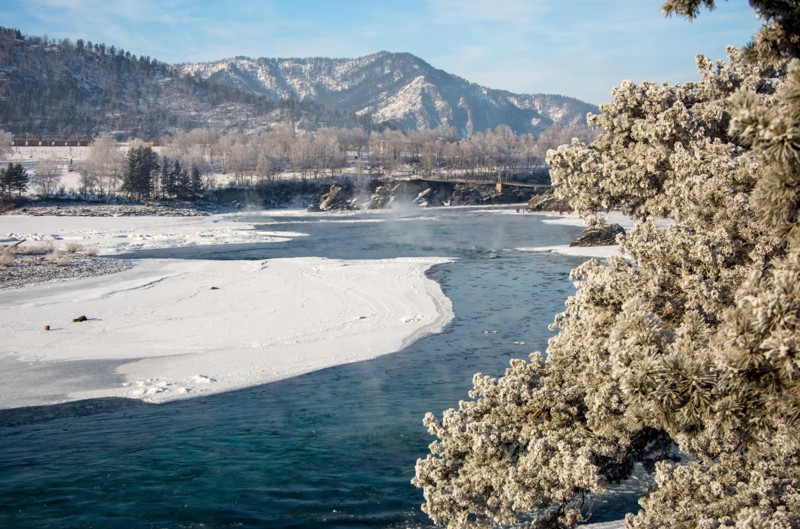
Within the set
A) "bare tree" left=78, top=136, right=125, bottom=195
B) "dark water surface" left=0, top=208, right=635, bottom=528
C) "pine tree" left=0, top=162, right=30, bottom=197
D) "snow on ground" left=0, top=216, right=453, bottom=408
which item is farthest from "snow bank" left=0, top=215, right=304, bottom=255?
"bare tree" left=78, top=136, right=125, bottom=195

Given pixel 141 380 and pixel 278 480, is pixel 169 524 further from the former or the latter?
pixel 141 380

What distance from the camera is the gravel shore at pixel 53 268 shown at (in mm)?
38000

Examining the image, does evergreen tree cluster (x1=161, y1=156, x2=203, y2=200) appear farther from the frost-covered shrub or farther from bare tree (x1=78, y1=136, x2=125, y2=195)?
the frost-covered shrub

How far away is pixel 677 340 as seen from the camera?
23.1 feet

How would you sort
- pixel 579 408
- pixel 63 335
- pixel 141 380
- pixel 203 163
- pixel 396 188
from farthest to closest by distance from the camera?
1. pixel 203 163
2. pixel 396 188
3. pixel 63 335
4. pixel 141 380
5. pixel 579 408

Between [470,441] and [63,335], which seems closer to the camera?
[470,441]

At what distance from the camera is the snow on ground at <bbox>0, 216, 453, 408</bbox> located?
2125cm

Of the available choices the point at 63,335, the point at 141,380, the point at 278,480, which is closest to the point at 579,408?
the point at 278,480

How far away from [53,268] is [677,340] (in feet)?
143

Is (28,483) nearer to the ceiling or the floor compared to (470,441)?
nearer to the floor

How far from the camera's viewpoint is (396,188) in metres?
156

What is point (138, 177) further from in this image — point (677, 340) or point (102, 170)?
point (677, 340)

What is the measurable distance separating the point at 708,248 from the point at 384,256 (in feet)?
151

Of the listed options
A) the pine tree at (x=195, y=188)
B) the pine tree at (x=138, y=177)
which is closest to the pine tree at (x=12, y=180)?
the pine tree at (x=138, y=177)
